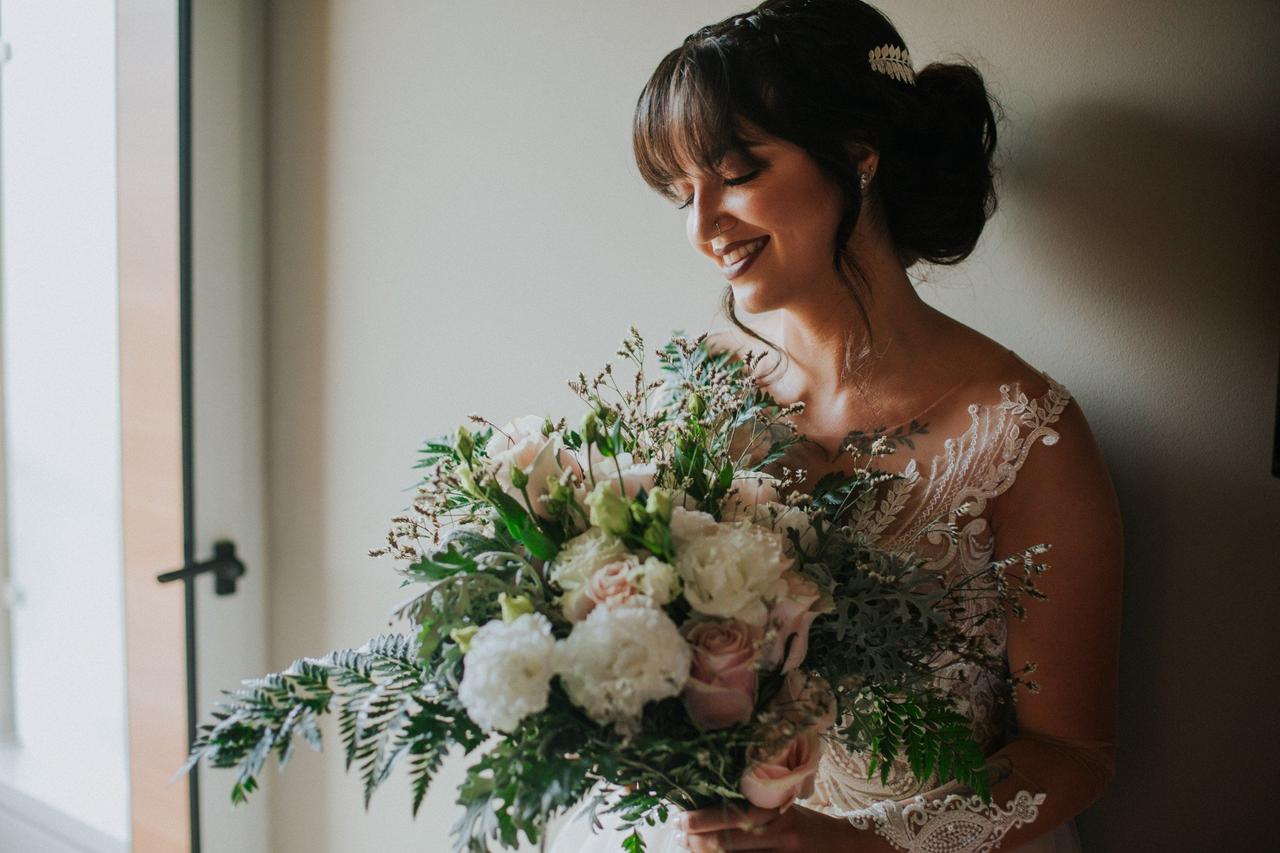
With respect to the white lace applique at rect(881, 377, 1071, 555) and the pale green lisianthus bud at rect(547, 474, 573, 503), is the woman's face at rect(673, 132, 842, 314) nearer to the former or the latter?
the white lace applique at rect(881, 377, 1071, 555)

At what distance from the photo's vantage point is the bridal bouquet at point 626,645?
742 millimetres

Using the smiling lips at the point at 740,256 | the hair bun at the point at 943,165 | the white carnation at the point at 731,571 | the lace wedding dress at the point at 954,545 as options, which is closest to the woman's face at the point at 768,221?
the smiling lips at the point at 740,256

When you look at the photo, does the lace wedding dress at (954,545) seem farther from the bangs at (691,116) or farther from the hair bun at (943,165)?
the bangs at (691,116)

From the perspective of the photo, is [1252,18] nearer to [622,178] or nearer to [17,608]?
[622,178]

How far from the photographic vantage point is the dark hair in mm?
1073

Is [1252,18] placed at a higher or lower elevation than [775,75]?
higher

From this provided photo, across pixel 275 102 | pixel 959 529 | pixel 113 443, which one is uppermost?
pixel 275 102

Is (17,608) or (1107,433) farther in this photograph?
(17,608)

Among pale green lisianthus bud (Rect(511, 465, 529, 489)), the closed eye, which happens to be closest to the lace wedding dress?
the closed eye

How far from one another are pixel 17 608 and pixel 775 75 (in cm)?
205

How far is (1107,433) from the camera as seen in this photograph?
1.24 m

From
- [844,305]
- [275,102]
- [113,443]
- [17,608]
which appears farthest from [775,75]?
[17,608]

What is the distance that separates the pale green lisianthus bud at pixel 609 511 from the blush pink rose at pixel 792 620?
15 cm

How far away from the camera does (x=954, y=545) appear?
1125 millimetres
